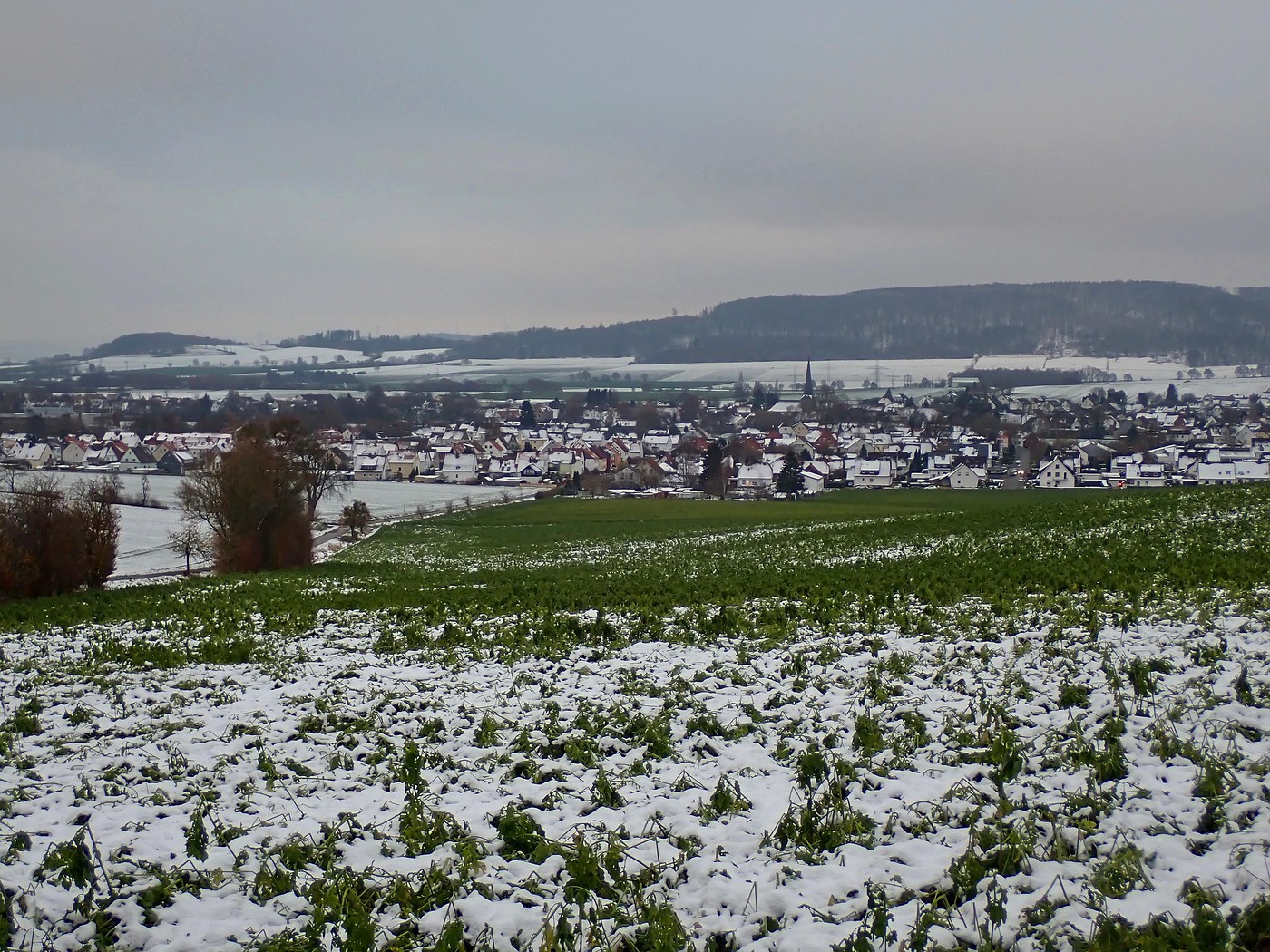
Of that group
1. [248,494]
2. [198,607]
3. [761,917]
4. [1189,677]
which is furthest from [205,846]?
[248,494]

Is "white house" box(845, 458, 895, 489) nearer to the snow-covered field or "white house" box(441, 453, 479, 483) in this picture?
"white house" box(441, 453, 479, 483)

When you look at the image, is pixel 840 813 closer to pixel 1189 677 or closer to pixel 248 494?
pixel 1189 677

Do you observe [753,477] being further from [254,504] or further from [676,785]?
[676,785]

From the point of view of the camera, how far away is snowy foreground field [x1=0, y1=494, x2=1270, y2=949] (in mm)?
5512

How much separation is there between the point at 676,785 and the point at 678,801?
0.23m

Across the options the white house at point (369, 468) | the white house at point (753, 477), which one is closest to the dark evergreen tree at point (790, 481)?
the white house at point (753, 477)

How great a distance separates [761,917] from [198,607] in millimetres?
16167

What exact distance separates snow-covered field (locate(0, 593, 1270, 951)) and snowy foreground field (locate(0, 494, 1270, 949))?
3 centimetres

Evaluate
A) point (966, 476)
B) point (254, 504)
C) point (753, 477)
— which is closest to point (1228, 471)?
point (966, 476)

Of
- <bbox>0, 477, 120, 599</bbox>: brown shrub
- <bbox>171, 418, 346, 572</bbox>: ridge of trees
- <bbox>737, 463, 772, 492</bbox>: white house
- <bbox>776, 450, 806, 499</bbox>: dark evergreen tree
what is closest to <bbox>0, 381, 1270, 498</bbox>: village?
<bbox>737, 463, 772, 492</bbox>: white house

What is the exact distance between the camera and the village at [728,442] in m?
105

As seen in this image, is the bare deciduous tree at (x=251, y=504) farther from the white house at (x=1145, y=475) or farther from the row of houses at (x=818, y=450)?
the white house at (x=1145, y=475)

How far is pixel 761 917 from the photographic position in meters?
5.50

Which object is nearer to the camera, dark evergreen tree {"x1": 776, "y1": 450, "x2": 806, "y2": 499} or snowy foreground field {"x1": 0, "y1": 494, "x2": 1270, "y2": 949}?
snowy foreground field {"x1": 0, "y1": 494, "x2": 1270, "y2": 949}
